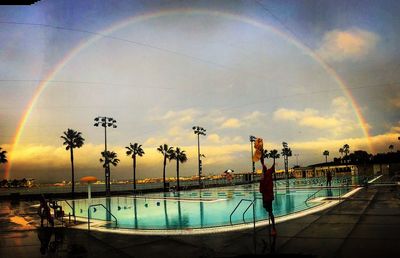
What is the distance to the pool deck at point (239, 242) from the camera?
9.53 metres

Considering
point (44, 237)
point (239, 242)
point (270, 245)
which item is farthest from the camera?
point (44, 237)

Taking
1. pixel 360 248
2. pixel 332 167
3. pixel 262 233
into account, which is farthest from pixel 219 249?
pixel 332 167

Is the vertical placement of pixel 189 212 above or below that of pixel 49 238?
below

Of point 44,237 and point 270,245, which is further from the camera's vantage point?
point 44,237

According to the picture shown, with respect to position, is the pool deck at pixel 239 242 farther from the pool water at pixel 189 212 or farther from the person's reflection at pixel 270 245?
the pool water at pixel 189 212

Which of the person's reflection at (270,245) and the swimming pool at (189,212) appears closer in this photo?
the person's reflection at (270,245)

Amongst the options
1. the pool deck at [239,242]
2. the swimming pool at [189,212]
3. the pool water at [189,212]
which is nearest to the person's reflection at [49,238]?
the pool deck at [239,242]

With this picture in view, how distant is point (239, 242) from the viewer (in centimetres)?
1099

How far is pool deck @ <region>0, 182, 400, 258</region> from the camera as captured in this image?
9.53m

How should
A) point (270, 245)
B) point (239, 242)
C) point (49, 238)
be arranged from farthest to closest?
point (49, 238)
point (239, 242)
point (270, 245)

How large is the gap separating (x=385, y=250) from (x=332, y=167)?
506ft

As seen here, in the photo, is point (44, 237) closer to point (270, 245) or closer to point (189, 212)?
point (270, 245)

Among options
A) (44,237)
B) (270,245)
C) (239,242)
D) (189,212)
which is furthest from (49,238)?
(189,212)

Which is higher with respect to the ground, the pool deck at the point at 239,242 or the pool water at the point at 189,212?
the pool deck at the point at 239,242
